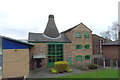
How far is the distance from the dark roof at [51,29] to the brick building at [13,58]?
26.9 feet

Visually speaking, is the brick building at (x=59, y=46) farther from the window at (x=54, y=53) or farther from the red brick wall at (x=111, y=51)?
the red brick wall at (x=111, y=51)

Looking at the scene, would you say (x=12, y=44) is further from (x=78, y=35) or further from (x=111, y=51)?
(x=111, y=51)

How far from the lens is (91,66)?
18.0 m

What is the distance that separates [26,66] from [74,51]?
36.1 ft

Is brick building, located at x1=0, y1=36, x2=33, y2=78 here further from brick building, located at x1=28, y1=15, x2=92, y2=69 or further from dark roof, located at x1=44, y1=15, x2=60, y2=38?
dark roof, located at x1=44, y1=15, x2=60, y2=38

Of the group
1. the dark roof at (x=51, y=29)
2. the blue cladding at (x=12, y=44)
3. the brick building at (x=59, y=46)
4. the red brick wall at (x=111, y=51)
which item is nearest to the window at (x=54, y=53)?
the brick building at (x=59, y=46)

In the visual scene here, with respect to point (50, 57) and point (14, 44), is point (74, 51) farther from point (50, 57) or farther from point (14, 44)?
point (14, 44)

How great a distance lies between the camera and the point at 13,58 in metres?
14.5

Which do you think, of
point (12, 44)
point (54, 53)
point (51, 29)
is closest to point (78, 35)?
point (51, 29)

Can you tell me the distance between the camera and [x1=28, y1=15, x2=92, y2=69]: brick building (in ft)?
64.9

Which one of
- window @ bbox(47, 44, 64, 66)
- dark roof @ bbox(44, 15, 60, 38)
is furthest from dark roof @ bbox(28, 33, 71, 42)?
window @ bbox(47, 44, 64, 66)

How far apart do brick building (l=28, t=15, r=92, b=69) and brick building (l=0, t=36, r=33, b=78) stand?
3.92 meters

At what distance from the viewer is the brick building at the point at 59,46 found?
19772 mm

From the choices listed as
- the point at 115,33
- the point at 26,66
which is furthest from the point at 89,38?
the point at 115,33
